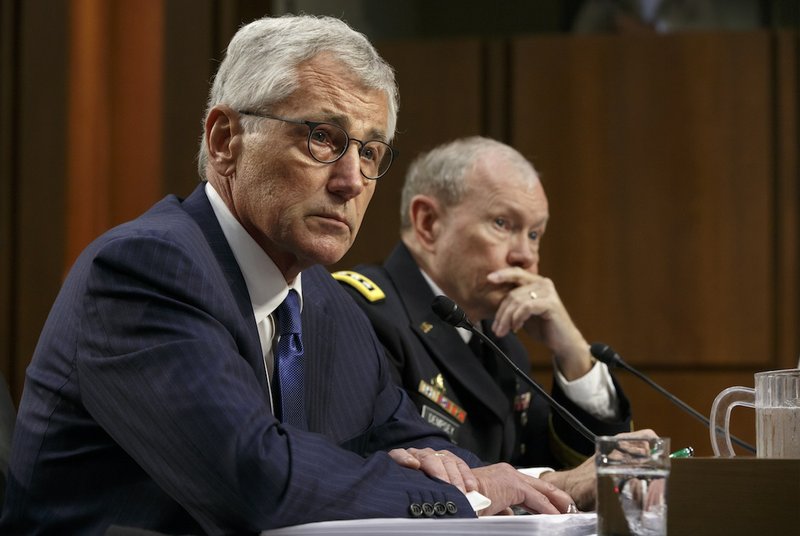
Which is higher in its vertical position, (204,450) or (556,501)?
(204,450)

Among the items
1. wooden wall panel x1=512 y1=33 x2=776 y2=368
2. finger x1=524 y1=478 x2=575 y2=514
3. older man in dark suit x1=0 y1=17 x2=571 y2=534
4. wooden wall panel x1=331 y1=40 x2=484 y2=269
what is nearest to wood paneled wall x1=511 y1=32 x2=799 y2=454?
wooden wall panel x1=512 y1=33 x2=776 y2=368

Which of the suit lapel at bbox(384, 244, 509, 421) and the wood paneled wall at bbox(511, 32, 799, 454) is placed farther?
the wood paneled wall at bbox(511, 32, 799, 454)

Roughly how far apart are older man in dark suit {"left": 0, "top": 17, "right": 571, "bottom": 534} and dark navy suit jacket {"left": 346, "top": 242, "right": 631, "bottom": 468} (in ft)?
1.17

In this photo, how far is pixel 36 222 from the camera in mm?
4008

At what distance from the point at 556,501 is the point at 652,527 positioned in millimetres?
503

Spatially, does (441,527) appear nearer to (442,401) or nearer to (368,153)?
(368,153)

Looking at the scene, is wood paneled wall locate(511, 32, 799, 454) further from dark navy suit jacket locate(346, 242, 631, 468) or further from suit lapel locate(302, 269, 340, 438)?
suit lapel locate(302, 269, 340, 438)

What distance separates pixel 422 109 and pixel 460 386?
221cm

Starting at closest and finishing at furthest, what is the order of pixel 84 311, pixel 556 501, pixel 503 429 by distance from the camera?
1. pixel 84 311
2. pixel 556 501
3. pixel 503 429

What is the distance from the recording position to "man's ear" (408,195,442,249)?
2.76 meters

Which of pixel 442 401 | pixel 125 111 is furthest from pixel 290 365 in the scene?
pixel 125 111

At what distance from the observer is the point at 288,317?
68.8 inches

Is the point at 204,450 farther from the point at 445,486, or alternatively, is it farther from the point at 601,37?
the point at 601,37

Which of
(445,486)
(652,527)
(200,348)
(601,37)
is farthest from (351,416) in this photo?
(601,37)
